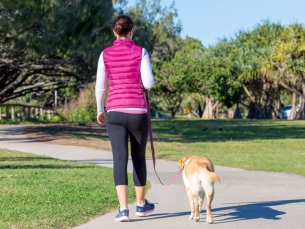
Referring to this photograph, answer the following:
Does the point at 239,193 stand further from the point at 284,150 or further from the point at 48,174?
the point at 284,150

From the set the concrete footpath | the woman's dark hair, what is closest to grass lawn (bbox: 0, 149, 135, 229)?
the concrete footpath

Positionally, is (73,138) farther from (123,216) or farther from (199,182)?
(199,182)

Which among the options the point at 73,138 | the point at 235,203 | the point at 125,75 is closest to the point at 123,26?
the point at 125,75

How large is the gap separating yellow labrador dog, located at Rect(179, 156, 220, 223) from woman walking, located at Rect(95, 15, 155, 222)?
0.62 metres

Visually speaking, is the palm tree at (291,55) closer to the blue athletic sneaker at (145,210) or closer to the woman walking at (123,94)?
the blue athletic sneaker at (145,210)

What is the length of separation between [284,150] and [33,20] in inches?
333

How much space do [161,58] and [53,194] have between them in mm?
52316

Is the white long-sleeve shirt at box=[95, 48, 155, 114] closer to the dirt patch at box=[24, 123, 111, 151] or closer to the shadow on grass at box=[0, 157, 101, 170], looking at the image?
the shadow on grass at box=[0, 157, 101, 170]

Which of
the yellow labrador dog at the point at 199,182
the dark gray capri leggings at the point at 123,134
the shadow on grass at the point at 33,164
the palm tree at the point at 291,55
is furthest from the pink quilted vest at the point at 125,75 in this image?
the palm tree at the point at 291,55

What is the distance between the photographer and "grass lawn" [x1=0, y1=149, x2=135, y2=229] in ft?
23.3

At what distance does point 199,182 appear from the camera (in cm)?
702

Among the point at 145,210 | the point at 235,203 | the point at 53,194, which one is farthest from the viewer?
the point at 53,194

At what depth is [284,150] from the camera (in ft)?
61.0

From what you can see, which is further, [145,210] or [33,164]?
[33,164]
